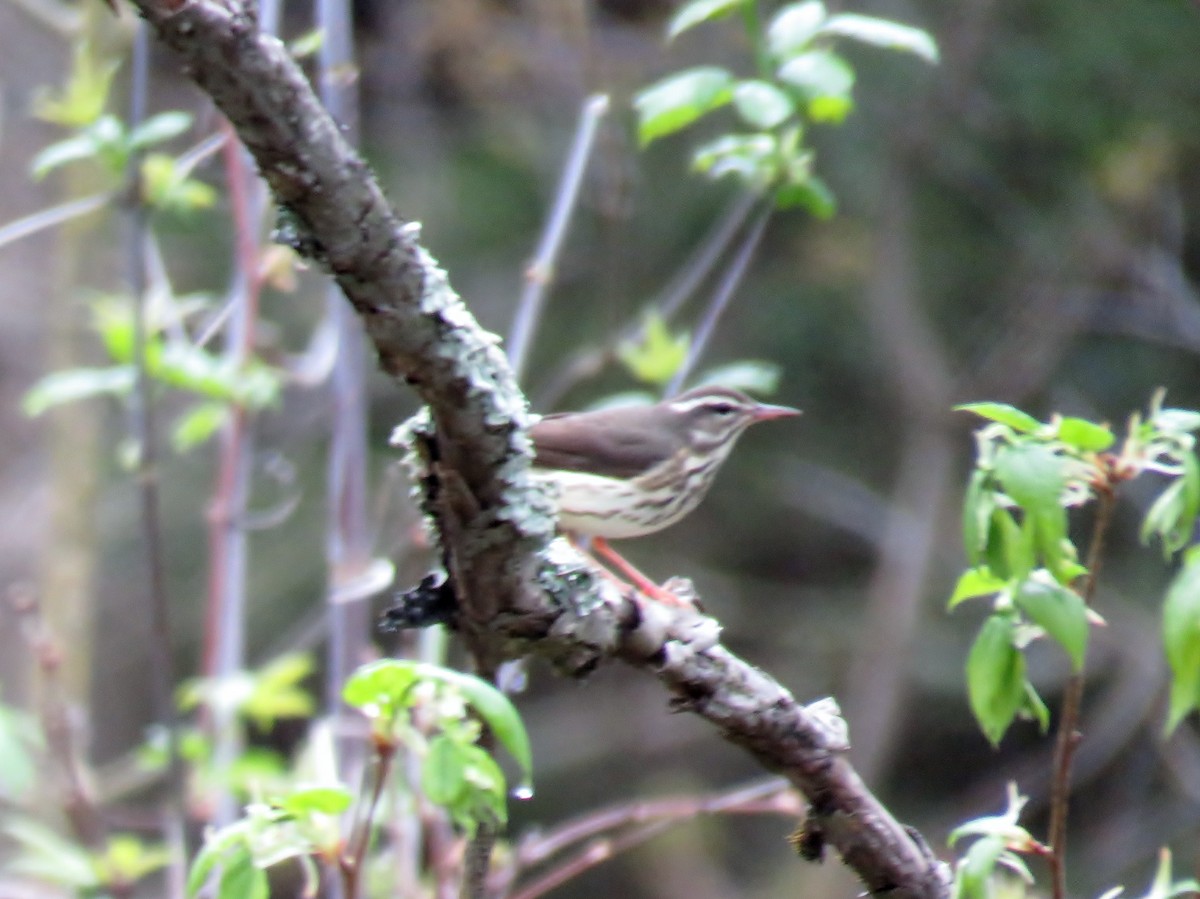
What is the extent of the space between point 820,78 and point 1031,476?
117cm

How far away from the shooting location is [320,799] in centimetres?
151

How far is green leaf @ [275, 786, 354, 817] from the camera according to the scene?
1.50 metres

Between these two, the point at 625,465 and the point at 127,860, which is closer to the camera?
the point at 127,860

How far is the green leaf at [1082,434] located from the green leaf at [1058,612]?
15 centimetres

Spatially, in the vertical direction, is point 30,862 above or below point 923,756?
above

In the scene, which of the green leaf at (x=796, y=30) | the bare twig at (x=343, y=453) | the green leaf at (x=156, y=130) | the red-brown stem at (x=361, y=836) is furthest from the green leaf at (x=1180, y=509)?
the green leaf at (x=156, y=130)

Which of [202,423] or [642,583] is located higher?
[202,423]

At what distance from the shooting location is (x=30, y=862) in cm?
285

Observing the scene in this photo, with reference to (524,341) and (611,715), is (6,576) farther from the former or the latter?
(524,341)

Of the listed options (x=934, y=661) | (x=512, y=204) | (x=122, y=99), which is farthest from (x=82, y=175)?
(x=934, y=661)

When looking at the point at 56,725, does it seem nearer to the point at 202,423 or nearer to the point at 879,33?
the point at 202,423

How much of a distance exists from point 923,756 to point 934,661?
78cm

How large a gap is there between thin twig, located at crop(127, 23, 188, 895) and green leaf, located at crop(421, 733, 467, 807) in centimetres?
127

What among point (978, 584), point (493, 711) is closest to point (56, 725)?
point (493, 711)
